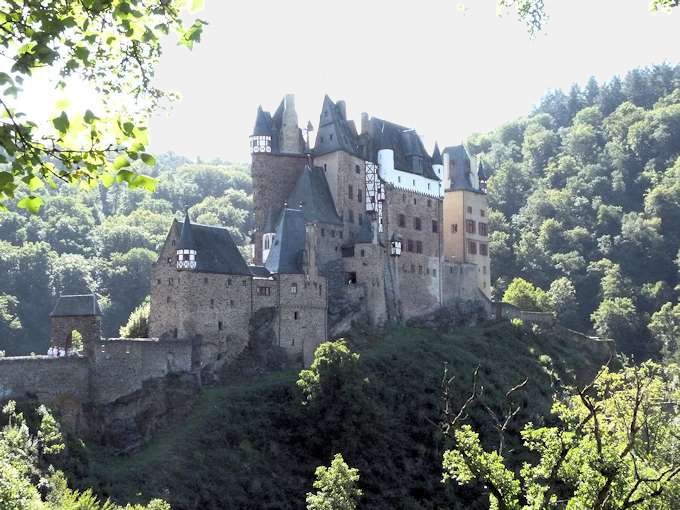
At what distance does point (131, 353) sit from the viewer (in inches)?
1877

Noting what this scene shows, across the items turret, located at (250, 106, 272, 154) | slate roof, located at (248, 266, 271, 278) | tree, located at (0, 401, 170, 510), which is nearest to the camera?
tree, located at (0, 401, 170, 510)

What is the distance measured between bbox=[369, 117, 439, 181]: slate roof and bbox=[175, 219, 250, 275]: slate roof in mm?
17492

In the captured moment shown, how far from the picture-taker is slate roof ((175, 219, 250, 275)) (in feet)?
171

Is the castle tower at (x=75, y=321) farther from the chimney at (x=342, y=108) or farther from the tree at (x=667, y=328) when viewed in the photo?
the tree at (x=667, y=328)

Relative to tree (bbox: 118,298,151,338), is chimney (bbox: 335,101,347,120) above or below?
above

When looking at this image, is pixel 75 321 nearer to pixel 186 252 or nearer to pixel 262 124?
pixel 186 252

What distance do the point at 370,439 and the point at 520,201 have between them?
91.2m

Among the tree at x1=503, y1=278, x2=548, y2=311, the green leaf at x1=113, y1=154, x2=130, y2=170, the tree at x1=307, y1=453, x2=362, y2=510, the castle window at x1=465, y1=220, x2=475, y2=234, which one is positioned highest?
the castle window at x1=465, y1=220, x2=475, y2=234

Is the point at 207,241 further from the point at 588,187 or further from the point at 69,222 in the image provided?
the point at 588,187

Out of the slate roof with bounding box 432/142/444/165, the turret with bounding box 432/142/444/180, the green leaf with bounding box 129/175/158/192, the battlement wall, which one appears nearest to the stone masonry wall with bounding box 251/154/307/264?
the turret with bounding box 432/142/444/180

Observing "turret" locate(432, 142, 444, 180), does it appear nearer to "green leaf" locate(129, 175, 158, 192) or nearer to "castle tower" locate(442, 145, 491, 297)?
"castle tower" locate(442, 145, 491, 297)

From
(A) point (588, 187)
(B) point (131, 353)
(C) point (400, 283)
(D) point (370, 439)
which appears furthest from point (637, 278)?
(B) point (131, 353)

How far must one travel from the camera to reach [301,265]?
5616cm

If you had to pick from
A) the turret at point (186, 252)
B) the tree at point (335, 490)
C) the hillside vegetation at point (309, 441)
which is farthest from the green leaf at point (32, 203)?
the turret at point (186, 252)
